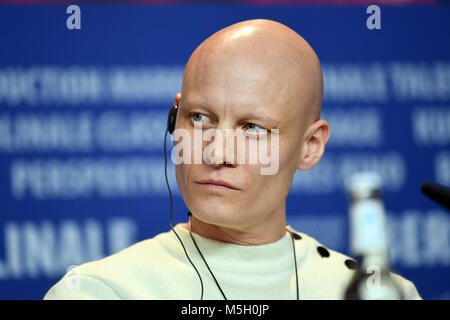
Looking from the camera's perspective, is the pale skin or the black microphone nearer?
the black microphone

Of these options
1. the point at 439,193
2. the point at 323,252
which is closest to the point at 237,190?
the point at 323,252

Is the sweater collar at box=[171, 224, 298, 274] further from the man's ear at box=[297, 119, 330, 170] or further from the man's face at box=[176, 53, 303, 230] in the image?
the man's ear at box=[297, 119, 330, 170]

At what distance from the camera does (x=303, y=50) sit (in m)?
1.82

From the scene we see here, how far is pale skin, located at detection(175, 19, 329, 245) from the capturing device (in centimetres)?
164

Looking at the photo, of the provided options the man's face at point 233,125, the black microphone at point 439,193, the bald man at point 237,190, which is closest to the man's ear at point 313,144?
the bald man at point 237,190

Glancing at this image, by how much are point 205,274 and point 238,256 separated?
4.4 inches

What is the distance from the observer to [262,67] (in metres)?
1.68

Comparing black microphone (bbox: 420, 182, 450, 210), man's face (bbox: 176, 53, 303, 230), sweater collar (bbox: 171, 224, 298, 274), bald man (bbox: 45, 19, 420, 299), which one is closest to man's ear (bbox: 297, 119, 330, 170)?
bald man (bbox: 45, 19, 420, 299)

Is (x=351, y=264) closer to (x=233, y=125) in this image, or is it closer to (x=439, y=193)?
(x=233, y=125)

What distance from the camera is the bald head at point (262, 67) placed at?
1.66 meters

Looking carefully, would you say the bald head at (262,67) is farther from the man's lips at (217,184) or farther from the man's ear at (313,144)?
the man's lips at (217,184)

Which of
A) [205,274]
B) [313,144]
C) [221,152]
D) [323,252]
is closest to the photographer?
[221,152]
